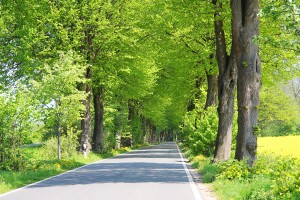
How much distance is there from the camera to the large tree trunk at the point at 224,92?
20.4m

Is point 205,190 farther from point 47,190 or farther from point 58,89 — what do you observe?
point 58,89

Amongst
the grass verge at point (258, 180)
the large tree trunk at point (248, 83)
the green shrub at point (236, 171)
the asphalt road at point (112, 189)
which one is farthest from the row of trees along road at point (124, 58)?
the asphalt road at point (112, 189)

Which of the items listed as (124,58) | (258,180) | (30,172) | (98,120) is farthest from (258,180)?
(98,120)

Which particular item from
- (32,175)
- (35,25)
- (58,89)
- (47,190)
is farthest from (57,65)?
(47,190)

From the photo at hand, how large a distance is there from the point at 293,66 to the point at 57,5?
15.0 metres

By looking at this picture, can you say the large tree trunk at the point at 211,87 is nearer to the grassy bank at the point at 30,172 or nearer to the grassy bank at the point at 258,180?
the grassy bank at the point at 30,172

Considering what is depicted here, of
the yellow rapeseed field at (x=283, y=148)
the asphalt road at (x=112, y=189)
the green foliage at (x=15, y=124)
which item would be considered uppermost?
the green foliage at (x=15, y=124)

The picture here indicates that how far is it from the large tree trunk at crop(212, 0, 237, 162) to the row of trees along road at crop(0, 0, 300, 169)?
0.14ft

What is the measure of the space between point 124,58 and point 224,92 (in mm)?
13412

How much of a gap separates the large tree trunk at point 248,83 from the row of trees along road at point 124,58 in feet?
0.11

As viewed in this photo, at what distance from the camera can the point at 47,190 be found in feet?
45.3

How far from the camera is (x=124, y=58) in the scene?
108ft

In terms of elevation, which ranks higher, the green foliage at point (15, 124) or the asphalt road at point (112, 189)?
the green foliage at point (15, 124)

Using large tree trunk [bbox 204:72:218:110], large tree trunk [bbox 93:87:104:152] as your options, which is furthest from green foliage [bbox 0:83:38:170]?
large tree trunk [bbox 93:87:104:152]
